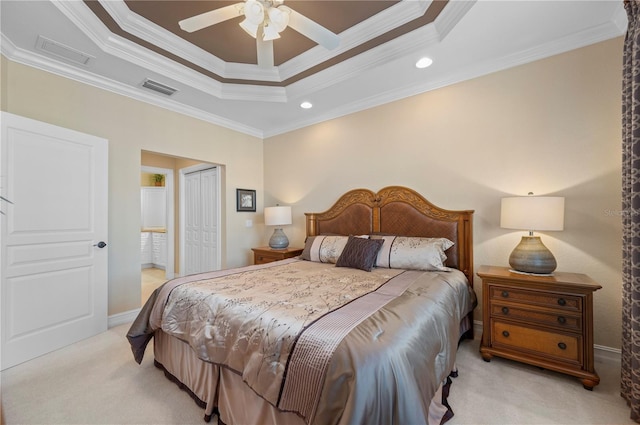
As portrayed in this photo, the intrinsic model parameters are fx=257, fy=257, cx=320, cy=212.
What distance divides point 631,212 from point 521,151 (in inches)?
40.4

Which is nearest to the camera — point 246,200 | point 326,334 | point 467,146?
point 326,334

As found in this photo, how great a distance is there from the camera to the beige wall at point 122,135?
2.41 metres

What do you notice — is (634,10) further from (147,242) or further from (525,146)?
(147,242)

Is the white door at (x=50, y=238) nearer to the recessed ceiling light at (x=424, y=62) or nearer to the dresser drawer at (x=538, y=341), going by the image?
the recessed ceiling light at (x=424, y=62)

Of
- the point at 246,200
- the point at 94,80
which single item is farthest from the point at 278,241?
the point at 94,80

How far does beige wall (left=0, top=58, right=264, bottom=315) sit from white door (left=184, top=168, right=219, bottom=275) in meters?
0.43

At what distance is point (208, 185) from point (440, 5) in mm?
4053

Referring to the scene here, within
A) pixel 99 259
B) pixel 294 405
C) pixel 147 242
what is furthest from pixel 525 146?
pixel 147 242

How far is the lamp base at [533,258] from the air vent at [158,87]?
396 cm

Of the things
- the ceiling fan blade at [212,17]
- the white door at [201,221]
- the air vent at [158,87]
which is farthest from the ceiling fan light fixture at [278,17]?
the white door at [201,221]

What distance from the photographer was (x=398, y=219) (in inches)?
119

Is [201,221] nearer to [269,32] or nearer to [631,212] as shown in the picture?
[269,32]

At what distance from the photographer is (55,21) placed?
2008 mm

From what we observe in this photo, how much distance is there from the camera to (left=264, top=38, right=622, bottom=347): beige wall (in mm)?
2094
